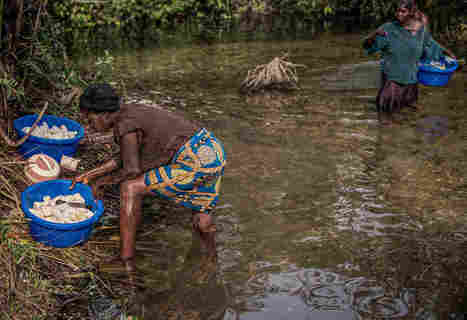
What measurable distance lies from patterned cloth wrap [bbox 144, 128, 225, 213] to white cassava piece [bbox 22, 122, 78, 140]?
1509 millimetres

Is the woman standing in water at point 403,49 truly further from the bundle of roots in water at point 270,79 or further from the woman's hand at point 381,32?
the bundle of roots in water at point 270,79

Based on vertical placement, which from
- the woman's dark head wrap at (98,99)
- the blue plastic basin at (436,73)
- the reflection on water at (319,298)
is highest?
the woman's dark head wrap at (98,99)

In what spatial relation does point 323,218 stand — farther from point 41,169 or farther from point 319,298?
point 41,169

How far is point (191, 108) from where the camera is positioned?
8.23m

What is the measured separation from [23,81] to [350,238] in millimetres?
3199

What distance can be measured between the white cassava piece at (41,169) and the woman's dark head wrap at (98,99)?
103 cm

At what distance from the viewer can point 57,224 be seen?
342 centimetres

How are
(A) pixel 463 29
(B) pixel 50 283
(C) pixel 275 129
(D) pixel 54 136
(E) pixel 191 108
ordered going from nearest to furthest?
(B) pixel 50 283 → (D) pixel 54 136 → (C) pixel 275 129 → (E) pixel 191 108 → (A) pixel 463 29

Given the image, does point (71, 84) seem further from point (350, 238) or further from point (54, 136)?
point (350, 238)

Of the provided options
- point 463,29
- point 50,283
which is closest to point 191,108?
point 50,283

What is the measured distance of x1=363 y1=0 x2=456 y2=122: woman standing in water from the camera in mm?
7090

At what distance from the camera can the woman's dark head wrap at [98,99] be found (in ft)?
11.1

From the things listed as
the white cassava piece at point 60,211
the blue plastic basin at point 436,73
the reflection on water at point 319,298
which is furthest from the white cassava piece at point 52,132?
the blue plastic basin at point 436,73

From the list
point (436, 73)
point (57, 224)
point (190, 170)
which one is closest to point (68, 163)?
point (57, 224)
